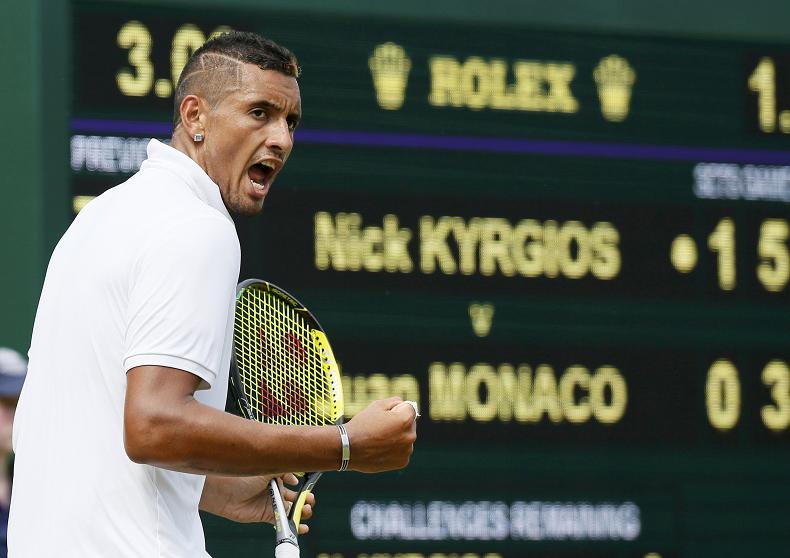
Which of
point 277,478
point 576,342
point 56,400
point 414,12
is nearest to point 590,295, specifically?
point 576,342

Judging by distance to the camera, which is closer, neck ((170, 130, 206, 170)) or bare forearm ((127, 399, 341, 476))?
bare forearm ((127, 399, 341, 476))

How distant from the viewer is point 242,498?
7.61 feet

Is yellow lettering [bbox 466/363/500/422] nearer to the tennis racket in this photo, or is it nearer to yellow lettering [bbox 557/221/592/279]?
yellow lettering [bbox 557/221/592/279]

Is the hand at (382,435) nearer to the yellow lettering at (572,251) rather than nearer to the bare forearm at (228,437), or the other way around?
the bare forearm at (228,437)

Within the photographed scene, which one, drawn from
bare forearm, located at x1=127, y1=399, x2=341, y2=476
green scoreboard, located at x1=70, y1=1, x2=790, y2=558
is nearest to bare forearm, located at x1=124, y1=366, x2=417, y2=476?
bare forearm, located at x1=127, y1=399, x2=341, y2=476

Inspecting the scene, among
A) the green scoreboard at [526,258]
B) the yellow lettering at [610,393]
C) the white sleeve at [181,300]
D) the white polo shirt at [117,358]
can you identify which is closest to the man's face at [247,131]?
the white polo shirt at [117,358]

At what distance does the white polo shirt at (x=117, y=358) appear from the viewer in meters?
1.78

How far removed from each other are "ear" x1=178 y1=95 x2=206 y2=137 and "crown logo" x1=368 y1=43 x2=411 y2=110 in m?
2.16

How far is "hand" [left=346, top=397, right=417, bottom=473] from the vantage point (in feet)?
6.40

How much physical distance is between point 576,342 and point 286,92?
92.9 inches

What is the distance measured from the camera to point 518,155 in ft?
14.3

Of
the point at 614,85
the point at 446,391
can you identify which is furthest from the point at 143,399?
the point at 614,85

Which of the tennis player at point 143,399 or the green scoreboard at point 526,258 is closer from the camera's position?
the tennis player at point 143,399

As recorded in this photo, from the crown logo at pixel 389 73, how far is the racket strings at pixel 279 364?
1.80 metres
